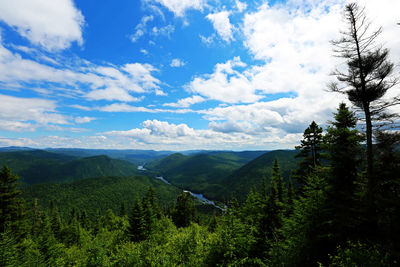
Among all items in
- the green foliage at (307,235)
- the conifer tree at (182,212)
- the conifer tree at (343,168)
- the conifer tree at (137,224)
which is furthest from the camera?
the conifer tree at (182,212)

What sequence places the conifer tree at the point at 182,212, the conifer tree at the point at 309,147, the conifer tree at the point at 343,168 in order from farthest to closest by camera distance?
the conifer tree at the point at 182,212 < the conifer tree at the point at 309,147 < the conifer tree at the point at 343,168

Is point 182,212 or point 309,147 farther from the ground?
point 309,147

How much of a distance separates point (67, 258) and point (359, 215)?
2986 centimetres

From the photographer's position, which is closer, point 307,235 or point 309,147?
point 307,235

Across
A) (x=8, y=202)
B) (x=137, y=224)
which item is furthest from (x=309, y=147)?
(x=8, y=202)

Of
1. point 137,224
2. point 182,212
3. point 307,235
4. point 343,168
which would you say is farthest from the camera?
point 182,212

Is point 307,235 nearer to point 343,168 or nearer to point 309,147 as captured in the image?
point 343,168

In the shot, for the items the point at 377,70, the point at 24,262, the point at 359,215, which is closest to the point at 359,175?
the point at 359,215

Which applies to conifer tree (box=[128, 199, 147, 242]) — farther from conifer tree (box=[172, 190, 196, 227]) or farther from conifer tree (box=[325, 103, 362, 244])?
conifer tree (box=[325, 103, 362, 244])

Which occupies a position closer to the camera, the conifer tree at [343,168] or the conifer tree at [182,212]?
the conifer tree at [343,168]

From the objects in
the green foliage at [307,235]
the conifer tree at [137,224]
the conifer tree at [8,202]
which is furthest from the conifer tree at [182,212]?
the green foliage at [307,235]

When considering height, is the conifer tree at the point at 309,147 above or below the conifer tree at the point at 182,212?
above

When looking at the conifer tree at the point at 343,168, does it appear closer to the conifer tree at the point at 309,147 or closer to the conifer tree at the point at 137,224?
the conifer tree at the point at 309,147

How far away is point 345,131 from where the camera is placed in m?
14.9
